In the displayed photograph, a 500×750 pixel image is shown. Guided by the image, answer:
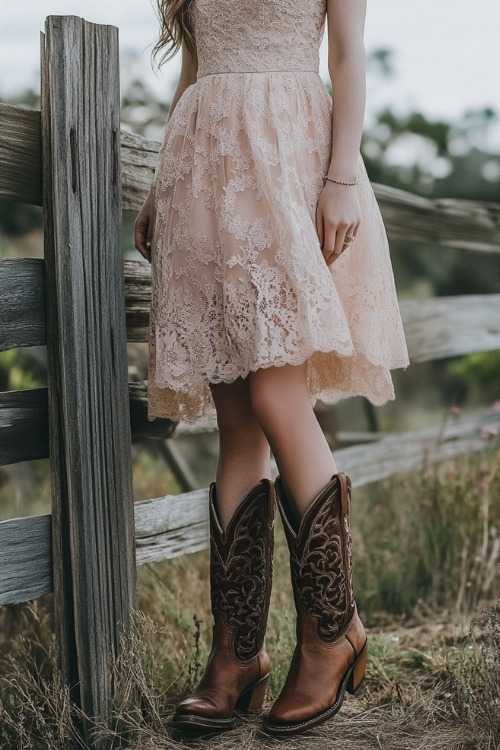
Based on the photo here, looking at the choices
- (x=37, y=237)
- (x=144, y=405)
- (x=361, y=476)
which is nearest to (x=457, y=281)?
(x=37, y=237)

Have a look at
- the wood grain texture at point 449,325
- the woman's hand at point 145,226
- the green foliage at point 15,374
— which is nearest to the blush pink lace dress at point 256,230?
the woman's hand at point 145,226

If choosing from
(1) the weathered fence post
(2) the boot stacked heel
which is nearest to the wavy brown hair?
(1) the weathered fence post

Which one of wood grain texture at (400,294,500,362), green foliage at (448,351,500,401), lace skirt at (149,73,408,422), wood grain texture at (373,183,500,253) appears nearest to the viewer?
lace skirt at (149,73,408,422)

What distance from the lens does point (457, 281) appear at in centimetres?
914

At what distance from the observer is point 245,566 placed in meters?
1.94

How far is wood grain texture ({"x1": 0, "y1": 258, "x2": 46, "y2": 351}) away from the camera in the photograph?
1.85 metres

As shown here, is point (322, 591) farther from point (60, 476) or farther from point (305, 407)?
point (60, 476)

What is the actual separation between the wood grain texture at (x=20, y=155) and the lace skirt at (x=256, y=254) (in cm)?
30

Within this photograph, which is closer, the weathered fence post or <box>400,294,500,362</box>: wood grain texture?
the weathered fence post

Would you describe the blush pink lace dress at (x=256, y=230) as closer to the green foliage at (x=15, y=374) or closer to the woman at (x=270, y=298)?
the woman at (x=270, y=298)

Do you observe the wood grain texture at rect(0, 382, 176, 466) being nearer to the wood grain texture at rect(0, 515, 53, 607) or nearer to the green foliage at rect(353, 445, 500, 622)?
the wood grain texture at rect(0, 515, 53, 607)

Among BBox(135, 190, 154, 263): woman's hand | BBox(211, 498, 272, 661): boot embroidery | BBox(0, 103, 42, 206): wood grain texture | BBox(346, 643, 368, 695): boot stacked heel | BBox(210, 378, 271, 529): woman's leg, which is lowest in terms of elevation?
BBox(346, 643, 368, 695): boot stacked heel

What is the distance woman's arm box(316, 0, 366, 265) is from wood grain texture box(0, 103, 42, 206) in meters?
0.70

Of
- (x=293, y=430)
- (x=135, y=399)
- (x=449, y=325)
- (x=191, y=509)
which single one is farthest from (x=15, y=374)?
(x=293, y=430)
